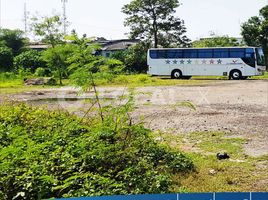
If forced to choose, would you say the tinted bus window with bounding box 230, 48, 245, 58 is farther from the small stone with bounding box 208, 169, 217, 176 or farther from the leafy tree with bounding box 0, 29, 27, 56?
the leafy tree with bounding box 0, 29, 27, 56

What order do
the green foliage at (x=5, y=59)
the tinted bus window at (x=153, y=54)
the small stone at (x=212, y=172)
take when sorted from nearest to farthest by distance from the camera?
the small stone at (x=212, y=172) → the tinted bus window at (x=153, y=54) → the green foliage at (x=5, y=59)

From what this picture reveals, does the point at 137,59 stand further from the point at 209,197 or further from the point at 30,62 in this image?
the point at 209,197

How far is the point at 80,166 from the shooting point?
4793 mm

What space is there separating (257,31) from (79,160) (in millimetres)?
38965

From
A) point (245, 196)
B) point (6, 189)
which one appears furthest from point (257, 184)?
point (6, 189)

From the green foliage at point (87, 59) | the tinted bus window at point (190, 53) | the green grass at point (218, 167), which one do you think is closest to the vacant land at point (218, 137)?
the green grass at point (218, 167)

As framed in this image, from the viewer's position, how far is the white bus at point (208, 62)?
97.5 feet

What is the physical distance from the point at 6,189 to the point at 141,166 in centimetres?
182

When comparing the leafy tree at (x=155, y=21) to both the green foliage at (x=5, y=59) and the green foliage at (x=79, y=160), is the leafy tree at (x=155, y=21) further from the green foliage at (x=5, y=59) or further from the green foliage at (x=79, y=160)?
the green foliage at (x=79, y=160)

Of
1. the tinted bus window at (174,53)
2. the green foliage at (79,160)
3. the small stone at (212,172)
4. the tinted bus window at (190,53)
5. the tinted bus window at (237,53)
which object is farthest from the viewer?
the tinted bus window at (174,53)

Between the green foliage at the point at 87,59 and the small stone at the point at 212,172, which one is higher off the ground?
the green foliage at the point at 87,59

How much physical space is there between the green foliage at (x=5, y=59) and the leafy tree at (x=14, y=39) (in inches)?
267

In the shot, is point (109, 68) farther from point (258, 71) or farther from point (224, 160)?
point (258, 71)

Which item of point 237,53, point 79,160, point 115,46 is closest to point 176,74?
point 237,53
